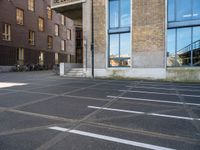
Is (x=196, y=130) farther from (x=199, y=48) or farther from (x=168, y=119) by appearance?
(x=199, y=48)

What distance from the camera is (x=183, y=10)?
13.2 meters

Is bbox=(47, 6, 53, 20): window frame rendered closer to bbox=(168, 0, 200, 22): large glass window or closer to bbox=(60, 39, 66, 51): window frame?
bbox=(60, 39, 66, 51): window frame

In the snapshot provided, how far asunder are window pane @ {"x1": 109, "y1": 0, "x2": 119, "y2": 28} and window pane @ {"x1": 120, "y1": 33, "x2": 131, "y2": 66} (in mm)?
1196

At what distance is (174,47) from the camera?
13.4 metres

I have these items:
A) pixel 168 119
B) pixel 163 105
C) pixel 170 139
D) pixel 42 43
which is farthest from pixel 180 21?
pixel 42 43

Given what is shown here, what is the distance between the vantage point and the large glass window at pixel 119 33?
14.7m

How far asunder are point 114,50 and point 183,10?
5.80m

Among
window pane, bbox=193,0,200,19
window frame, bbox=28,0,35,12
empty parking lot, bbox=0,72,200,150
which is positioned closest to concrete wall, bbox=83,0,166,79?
window pane, bbox=193,0,200,19

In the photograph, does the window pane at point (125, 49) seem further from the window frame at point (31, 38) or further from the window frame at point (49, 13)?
the window frame at point (49, 13)

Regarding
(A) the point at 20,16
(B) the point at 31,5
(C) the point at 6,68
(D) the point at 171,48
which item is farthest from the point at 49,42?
(D) the point at 171,48

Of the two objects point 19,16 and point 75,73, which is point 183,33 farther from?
point 19,16

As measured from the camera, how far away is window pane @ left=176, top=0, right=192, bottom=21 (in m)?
13.0

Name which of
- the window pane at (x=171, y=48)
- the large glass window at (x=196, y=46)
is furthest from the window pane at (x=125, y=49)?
the large glass window at (x=196, y=46)

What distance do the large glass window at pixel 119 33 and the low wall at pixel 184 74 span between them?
127 inches
